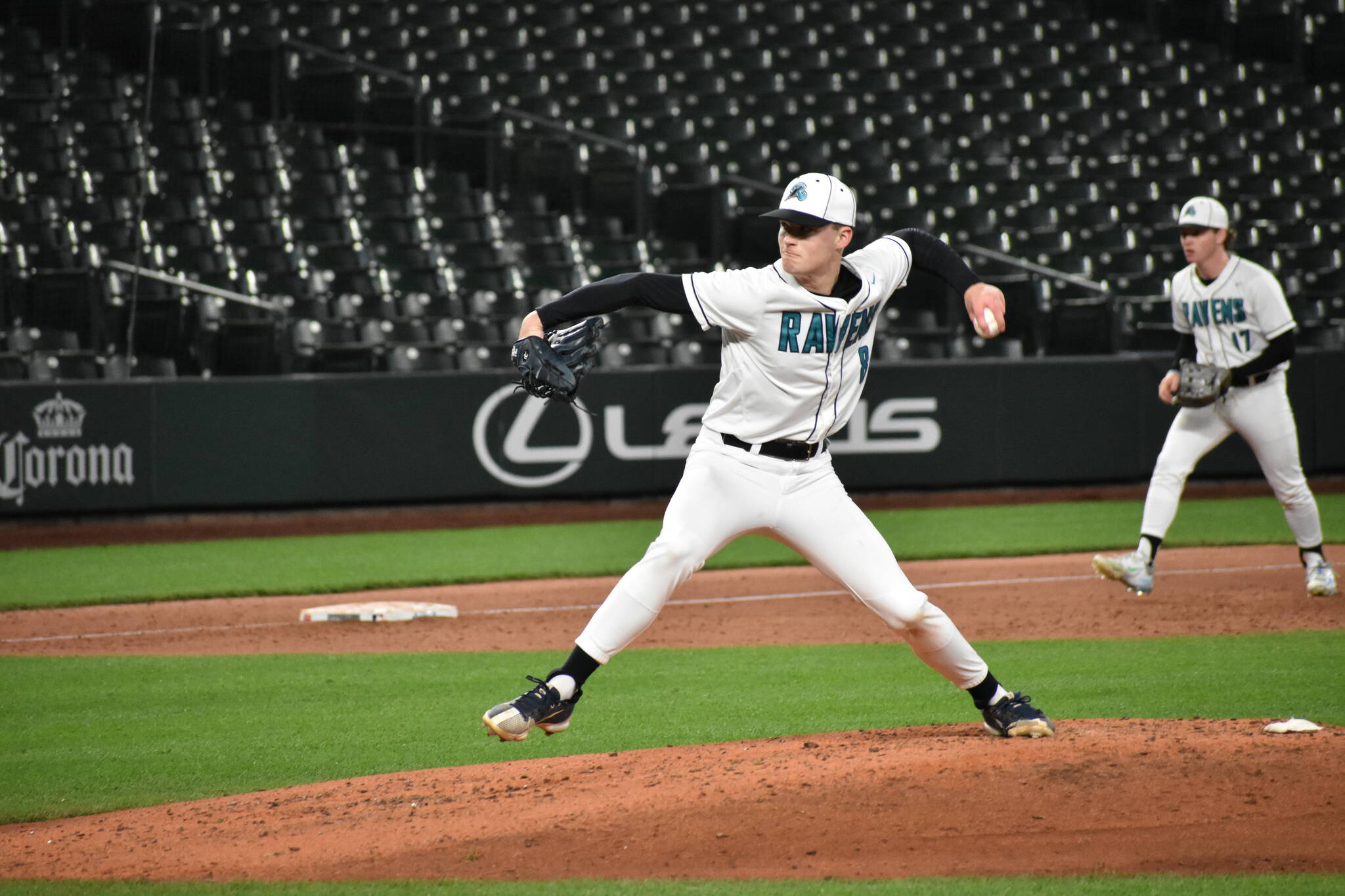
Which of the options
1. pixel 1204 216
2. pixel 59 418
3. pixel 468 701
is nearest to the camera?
pixel 468 701

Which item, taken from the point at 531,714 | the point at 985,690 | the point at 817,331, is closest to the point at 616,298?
the point at 817,331

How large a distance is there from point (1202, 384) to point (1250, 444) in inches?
21.1

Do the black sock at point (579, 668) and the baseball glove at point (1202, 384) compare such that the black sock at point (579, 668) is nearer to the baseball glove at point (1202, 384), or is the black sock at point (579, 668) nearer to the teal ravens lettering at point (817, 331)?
the teal ravens lettering at point (817, 331)

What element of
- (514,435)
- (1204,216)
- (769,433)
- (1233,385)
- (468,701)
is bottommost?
(468,701)

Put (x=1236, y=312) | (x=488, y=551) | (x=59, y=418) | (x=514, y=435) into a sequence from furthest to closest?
1. (x=514, y=435)
2. (x=59, y=418)
3. (x=488, y=551)
4. (x=1236, y=312)

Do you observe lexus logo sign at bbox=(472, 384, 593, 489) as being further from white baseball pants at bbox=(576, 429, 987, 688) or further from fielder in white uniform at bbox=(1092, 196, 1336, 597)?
white baseball pants at bbox=(576, 429, 987, 688)

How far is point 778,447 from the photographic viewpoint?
4785 mm

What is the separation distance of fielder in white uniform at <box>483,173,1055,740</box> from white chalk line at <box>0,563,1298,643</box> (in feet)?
15.5

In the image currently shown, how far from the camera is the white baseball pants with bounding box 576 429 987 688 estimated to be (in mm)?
4742

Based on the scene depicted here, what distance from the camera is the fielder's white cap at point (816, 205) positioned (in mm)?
4680

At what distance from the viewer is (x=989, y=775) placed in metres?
4.56

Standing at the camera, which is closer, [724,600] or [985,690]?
[985,690]

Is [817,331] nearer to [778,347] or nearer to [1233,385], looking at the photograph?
[778,347]

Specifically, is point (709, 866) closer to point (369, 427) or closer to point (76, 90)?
point (369, 427)
